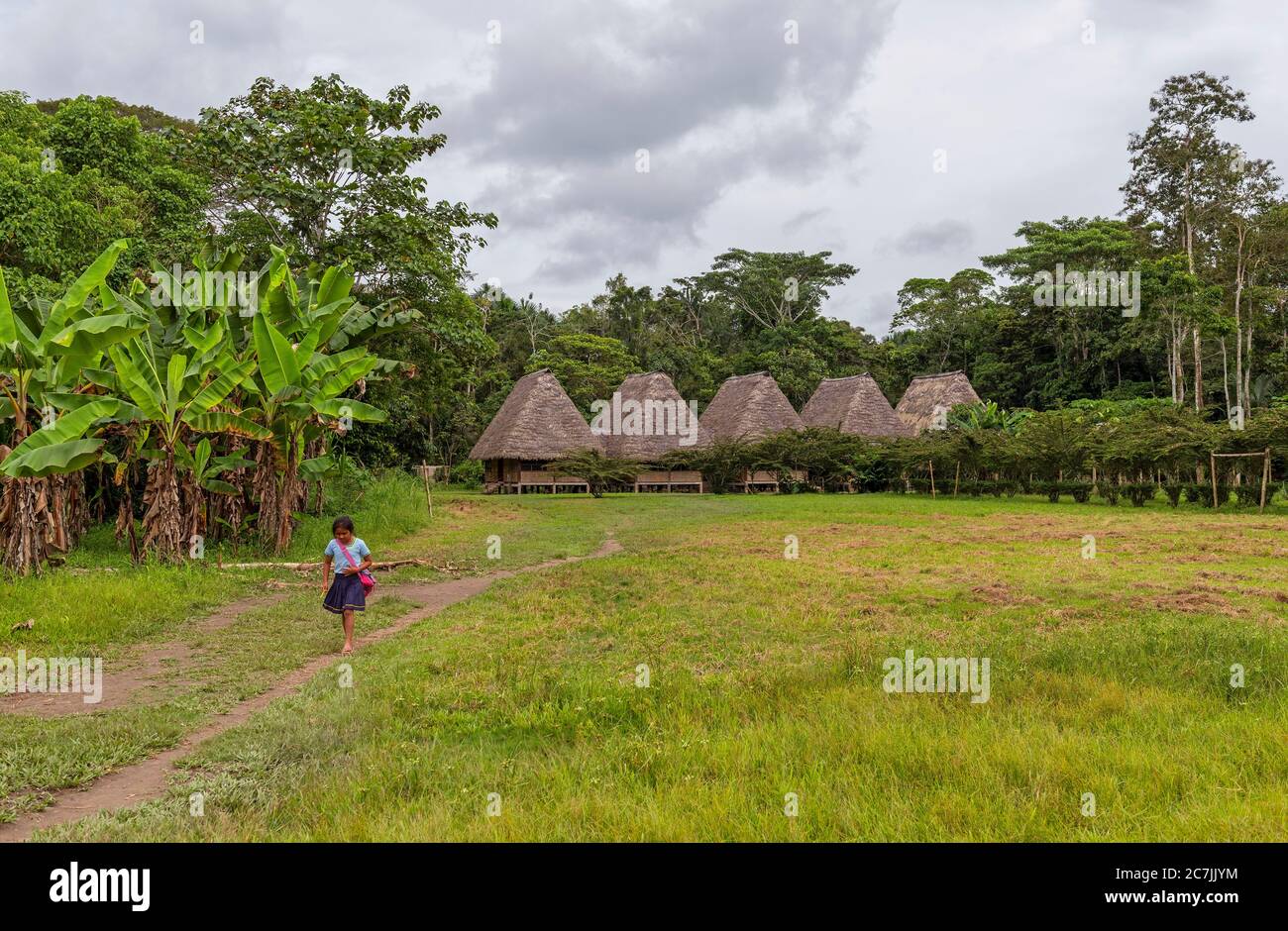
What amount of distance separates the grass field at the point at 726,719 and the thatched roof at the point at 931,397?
27.5 metres

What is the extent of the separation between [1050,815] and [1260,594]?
696 centimetres

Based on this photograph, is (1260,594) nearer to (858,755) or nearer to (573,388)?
(858,755)

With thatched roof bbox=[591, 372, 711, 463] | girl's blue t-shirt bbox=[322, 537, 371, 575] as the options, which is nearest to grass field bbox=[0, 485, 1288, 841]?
girl's blue t-shirt bbox=[322, 537, 371, 575]

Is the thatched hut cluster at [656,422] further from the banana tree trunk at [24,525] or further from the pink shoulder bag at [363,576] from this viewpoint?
the pink shoulder bag at [363,576]

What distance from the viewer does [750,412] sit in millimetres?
34406

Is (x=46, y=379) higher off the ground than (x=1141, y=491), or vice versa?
(x=46, y=379)

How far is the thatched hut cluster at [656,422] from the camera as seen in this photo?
3234 centimetres

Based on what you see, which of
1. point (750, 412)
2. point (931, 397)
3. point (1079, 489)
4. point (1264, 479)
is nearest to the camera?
point (1264, 479)

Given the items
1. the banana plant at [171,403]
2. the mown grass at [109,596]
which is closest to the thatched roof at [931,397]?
the mown grass at [109,596]

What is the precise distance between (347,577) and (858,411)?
30.9m

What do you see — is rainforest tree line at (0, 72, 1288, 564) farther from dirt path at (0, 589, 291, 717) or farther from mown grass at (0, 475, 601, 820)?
dirt path at (0, 589, 291, 717)

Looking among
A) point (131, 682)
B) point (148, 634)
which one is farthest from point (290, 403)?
point (131, 682)

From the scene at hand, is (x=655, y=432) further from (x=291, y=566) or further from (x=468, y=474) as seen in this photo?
(x=291, y=566)

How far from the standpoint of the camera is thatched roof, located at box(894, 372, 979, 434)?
3712 centimetres
